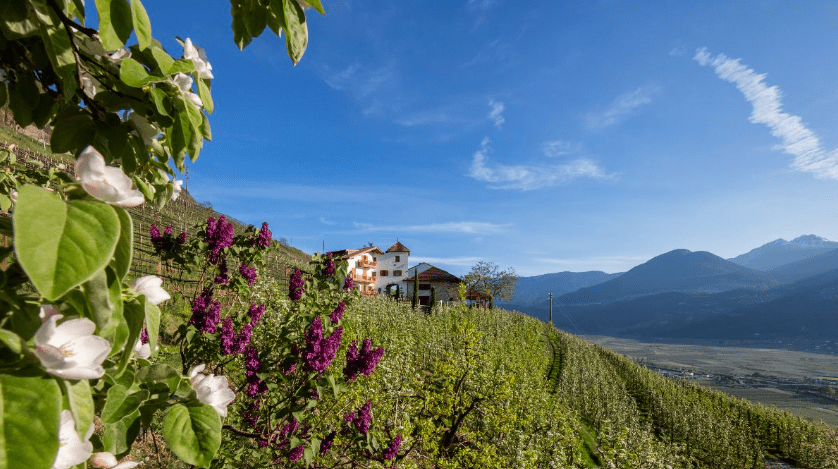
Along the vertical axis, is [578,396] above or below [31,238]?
below

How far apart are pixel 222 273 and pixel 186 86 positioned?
8.93 ft

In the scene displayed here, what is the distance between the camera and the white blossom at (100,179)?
17.6 inches

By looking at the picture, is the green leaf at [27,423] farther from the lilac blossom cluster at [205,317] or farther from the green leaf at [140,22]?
the lilac blossom cluster at [205,317]

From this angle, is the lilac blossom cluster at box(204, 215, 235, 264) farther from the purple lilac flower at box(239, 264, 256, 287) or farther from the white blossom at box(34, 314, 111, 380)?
the white blossom at box(34, 314, 111, 380)

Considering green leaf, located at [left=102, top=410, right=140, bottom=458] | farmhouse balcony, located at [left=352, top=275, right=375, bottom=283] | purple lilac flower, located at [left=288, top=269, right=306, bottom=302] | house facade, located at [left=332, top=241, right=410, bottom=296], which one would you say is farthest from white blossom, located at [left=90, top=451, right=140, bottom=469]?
house facade, located at [left=332, top=241, right=410, bottom=296]

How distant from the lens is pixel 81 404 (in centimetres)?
46

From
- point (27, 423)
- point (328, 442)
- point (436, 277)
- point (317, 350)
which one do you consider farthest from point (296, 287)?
point (436, 277)

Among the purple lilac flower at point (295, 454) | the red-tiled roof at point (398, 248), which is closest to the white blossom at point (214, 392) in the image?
the purple lilac flower at point (295, 454)

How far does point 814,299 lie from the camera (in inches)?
5610

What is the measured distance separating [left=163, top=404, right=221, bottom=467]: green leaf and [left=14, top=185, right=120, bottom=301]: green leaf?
0.36 m

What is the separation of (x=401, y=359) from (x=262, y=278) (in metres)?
2.52

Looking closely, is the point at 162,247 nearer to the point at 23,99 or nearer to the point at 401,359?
the point at 23,99

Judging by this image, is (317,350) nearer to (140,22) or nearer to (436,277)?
(140,22)

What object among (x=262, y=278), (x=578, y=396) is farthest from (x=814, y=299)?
(x=262, y=278)
